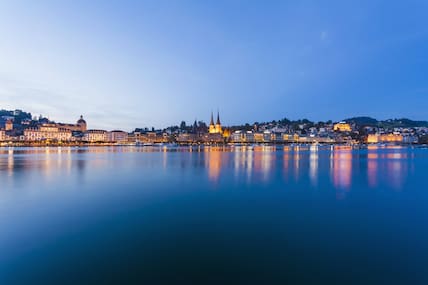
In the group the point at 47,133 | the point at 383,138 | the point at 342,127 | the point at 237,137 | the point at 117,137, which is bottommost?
the point at 383,138

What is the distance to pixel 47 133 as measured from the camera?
405ft

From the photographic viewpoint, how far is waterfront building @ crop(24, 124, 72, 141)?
394ft

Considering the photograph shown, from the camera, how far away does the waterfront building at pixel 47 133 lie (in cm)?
12000

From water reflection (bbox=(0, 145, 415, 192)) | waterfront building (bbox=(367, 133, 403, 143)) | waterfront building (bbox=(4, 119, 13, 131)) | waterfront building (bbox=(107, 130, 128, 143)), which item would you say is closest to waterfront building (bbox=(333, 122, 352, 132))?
waterfront building (bbox=(367, 133, 403, 143))

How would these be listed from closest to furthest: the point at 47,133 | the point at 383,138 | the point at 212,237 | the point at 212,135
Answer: the point at 212,237 < the point at 47,133 < the point at 212,135 < the point at 383,138

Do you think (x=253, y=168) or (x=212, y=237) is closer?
(x=212, y=237)

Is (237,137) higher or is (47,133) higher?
(47,133)

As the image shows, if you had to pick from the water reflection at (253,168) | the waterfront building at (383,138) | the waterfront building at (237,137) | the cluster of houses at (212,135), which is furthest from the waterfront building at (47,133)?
the waterfront building at (383,138)

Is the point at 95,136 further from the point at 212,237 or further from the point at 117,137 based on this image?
the point at 212,237

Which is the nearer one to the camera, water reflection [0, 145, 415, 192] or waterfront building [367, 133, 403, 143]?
water reflection [0, 145, 415, 192]

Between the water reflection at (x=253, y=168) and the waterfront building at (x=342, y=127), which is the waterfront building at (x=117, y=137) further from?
the waterfront building at (x=342, y=127)

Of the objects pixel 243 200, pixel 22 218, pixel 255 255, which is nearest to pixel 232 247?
pixel 255 255

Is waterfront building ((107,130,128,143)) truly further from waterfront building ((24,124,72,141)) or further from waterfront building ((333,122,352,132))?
waterfront building ((333,122,352,132))

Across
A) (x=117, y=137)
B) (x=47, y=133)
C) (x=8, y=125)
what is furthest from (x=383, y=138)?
(x=8, y=125)
